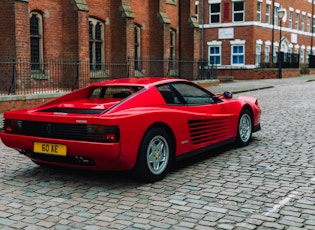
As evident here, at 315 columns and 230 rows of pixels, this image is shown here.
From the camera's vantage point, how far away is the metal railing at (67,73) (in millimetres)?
15906

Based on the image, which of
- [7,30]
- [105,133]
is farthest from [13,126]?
[7,30]

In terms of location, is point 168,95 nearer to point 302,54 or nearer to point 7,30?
point 7,30

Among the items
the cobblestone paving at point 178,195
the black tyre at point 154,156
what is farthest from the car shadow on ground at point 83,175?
the black tyre at point 154,156

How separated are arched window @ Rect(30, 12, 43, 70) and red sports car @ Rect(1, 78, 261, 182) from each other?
12894 mm

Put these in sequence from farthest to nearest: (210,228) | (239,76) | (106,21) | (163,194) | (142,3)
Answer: (239,76) < (142,3) < (106,21) < (163,194) < (210,228)

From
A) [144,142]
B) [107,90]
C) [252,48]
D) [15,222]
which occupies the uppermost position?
[252,48]

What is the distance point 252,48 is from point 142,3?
16108mm

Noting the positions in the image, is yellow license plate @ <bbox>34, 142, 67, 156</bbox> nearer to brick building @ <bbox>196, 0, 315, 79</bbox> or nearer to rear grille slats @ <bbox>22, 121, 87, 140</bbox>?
rear grille slats @ <bbox>22, 121, 87, 140</bbox>

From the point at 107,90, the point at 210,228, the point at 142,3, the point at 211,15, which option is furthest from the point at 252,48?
the point at 210,228

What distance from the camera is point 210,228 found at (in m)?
4.25

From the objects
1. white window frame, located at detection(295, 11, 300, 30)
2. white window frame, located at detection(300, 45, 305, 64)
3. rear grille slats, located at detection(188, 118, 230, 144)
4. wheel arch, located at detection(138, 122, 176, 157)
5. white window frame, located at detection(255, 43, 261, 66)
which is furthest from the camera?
white window frame, located at detection(300, 45, 305, 64)

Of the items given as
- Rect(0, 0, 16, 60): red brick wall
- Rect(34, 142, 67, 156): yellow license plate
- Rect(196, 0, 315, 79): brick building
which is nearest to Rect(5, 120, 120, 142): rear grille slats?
Rect(34, 142, 67, 156): yellow license plate

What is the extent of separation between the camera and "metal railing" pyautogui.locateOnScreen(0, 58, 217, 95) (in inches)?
626

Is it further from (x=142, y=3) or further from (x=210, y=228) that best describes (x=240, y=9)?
(x=210, y=228)
